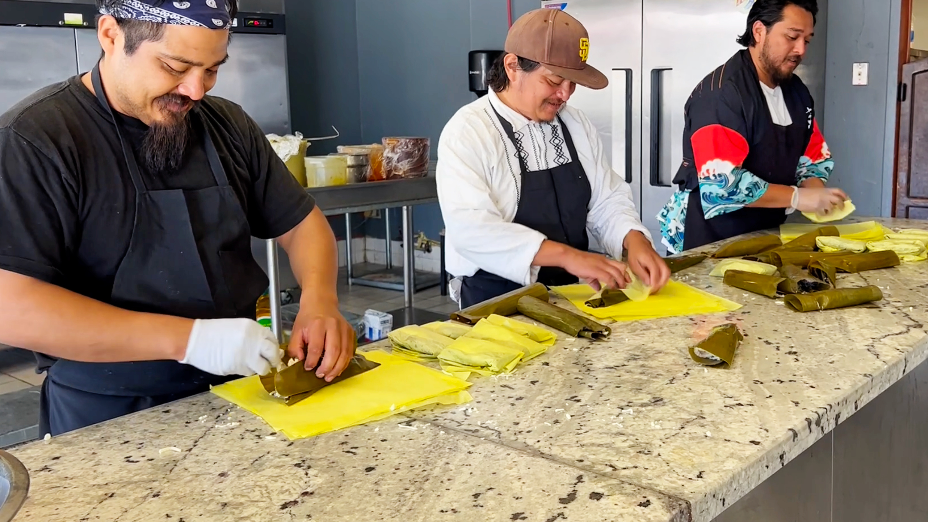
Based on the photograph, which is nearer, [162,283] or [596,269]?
[162,283]

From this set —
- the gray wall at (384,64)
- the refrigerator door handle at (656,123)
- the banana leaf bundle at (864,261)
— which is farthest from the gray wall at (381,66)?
the banana leaf bundle at (864,261)

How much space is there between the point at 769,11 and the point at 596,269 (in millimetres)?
1426

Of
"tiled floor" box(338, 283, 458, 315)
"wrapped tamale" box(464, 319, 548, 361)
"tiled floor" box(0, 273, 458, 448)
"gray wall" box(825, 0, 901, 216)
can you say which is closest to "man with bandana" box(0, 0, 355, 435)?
"wrapped tamale" box(464, 319, 548, 361)

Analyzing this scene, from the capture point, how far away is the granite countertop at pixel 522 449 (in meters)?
1.04

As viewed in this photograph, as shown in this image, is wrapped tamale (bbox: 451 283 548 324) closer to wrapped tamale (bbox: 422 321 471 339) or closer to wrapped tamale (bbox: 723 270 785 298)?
wrapped tamale (bbox: 422 321 471 339)

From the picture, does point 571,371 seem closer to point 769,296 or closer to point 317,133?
point 769,296

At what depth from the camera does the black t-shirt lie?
1396 mm

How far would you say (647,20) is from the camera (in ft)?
15.1

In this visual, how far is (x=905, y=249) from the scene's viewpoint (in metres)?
2.45

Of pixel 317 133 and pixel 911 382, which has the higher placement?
pixel 317 133

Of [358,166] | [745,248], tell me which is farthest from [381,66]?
[745,248]

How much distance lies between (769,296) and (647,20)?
9.61 feet

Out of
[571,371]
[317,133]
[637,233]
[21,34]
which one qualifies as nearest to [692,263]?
[637,233]

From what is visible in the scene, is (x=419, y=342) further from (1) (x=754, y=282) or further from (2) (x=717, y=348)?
(1) (x=754, y=282)
